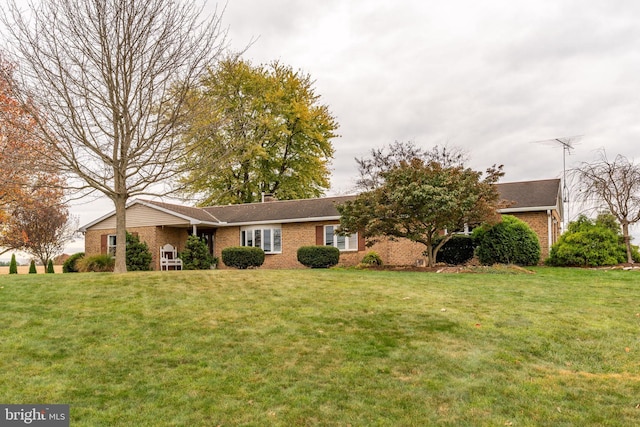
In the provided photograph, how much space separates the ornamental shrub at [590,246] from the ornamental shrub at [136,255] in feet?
62.0

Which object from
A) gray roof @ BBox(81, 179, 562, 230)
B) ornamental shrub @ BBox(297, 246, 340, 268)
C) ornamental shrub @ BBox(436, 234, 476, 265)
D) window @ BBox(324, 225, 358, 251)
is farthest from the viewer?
window @ BBox(324, 225, 358, 251)

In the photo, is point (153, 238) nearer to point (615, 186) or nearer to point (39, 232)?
point (39, 232)

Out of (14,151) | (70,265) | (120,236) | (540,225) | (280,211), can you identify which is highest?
(14,151)

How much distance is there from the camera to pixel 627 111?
20.0 metres

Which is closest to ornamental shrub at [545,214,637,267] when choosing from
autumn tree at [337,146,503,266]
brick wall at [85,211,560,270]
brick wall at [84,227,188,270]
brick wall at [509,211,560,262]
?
brick wall at [509,211,560,262]

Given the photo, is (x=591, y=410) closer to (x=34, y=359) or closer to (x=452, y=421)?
(x=452, y=421)

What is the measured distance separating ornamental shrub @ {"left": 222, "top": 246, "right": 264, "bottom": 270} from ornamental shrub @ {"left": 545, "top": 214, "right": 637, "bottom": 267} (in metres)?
13.0

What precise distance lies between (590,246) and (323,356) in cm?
1478

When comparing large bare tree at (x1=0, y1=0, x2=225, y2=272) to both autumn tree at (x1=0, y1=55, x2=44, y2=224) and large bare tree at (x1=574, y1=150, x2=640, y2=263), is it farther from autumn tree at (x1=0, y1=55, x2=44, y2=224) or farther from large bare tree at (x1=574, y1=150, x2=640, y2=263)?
large bare tree at (x1=574, y1=150, x2=640, y2=263)

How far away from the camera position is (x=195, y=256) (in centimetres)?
2139

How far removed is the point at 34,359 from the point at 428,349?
5471mm

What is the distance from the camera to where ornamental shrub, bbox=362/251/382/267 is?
20672 mm

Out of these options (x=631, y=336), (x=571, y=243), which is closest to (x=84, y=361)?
(x=631, y=336)

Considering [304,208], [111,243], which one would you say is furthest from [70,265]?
[304,208]
